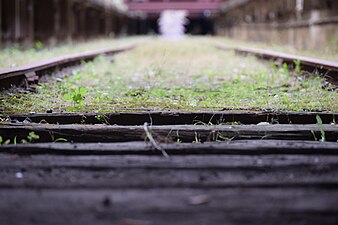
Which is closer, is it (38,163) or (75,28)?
(38,163)

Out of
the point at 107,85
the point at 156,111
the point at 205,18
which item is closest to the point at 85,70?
the point at 107,85

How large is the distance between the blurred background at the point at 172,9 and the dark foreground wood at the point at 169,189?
802 cm

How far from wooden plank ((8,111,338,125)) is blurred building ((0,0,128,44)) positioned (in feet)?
27.3

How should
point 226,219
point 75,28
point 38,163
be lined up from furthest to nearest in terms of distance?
point 75,28 → point 38,163 → point 226,219

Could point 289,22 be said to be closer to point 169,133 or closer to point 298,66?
point 298,66

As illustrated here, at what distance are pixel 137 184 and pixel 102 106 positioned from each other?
162cm

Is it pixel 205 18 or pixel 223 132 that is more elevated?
pixel 205 18

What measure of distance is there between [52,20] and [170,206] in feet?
43.6

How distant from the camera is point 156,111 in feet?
9.48

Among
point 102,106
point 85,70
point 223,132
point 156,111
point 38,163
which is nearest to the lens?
point 38,163

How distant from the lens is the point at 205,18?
35.0 meters

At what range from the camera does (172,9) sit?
29.1m

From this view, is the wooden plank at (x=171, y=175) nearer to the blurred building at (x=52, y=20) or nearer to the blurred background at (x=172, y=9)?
the blurred background at (x=172, y=9)

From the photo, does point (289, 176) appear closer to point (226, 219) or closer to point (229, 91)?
point (226, 219)
